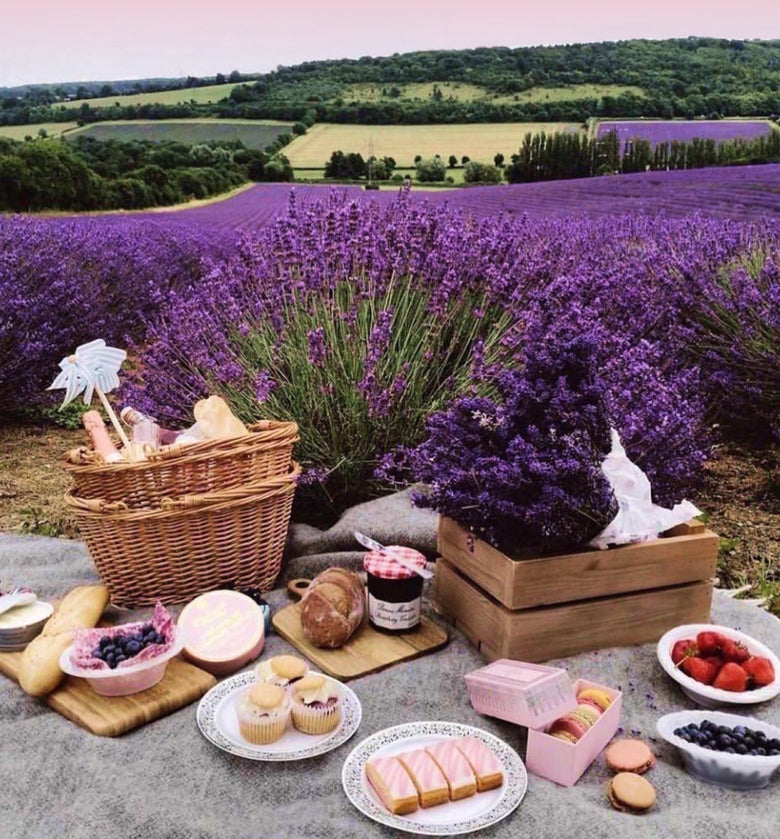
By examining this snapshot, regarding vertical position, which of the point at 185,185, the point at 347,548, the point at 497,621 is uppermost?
the point at 497,621

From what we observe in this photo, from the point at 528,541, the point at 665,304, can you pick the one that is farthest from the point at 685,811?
the point at 665,304

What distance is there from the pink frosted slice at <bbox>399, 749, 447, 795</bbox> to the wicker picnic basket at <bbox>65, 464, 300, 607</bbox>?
90 cm

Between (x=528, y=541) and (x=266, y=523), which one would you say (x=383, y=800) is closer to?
(x=528, y=541)

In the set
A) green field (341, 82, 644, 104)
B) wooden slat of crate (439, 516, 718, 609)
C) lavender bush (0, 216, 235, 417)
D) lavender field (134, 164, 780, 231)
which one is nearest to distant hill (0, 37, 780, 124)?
green field (341, 82, 644, 104)

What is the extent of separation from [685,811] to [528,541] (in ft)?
2.23

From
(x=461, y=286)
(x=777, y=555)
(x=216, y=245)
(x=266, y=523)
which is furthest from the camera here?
(x=216, y=245)

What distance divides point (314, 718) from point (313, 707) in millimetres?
21

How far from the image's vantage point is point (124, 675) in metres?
1.87

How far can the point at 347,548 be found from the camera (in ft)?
8.96

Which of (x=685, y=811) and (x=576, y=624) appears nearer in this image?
(x=685, y=811)

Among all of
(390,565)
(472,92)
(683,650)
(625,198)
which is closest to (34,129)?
(472,92)

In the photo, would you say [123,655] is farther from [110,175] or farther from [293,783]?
[110,175]

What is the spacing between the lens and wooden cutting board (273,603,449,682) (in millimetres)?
2049

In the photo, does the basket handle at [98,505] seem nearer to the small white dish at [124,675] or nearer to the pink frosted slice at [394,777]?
the small white dish at [124,675]
